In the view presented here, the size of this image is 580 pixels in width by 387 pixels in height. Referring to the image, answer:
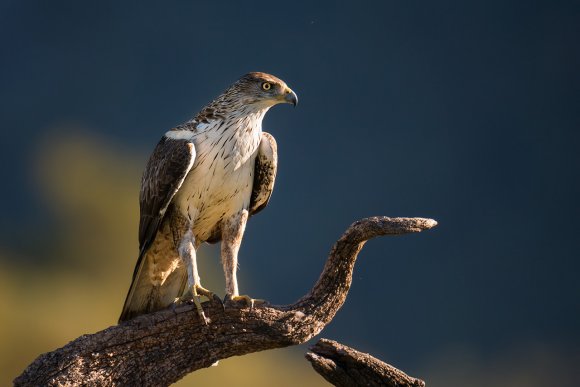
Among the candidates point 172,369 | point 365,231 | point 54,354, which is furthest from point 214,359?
point 365,231

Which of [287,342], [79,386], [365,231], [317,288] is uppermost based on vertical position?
[365,231]

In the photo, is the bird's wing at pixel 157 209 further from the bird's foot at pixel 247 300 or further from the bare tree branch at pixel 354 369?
the bare tree branch at pixel 354 369

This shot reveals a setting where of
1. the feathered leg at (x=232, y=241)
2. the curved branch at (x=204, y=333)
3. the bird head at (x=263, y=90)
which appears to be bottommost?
the curved branch at (x=204, y=333)

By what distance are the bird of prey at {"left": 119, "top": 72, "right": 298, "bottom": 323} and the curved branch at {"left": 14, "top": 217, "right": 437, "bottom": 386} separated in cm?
16

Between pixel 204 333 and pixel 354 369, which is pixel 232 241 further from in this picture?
pixel 354 369

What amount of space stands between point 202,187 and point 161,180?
234 millimetres

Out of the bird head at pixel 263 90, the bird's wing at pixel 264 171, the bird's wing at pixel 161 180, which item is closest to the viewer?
the bird's wing at pixel 161 180

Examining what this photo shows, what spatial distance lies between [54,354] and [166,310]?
0.61m

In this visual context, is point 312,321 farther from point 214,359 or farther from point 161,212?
point 161,212

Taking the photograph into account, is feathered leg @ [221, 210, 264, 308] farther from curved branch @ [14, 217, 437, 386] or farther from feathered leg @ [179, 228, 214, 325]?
curved branch @ [14, 217, 437, 386]

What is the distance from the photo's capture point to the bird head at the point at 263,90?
4449mm

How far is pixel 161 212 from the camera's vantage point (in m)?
4.39

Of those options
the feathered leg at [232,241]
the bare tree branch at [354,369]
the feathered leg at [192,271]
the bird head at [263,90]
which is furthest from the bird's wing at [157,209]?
the bare tree branch at [354,369]

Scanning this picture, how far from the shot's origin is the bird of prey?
4336 mm
